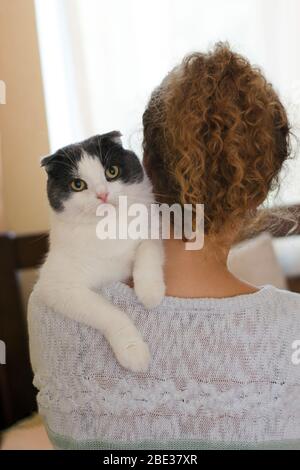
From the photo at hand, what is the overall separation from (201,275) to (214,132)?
183 mm

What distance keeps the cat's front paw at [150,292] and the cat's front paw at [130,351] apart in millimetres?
44

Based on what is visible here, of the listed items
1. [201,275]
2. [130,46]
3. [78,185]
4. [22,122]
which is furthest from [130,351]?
[130,46]

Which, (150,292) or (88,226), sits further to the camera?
(88,226)

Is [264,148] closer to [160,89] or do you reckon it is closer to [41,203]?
[160,89]

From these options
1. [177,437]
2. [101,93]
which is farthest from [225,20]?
[177,437]

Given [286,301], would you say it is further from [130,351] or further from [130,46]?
[130,46]

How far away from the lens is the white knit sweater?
69cm

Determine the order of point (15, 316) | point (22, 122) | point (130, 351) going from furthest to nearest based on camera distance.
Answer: point (15, 316)
point (22, 122)
point (130, 351)

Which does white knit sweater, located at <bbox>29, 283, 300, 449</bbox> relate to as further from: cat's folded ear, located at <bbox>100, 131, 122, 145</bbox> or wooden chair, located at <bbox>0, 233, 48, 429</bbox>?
wooden chair, located at <bbox>0, 233, 48, 429</bbox>

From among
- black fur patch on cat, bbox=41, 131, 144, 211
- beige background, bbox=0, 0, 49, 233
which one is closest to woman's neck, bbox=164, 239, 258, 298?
black fur patch on cat, bbox=41, 131, 144, 211

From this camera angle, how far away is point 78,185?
0.78 metres

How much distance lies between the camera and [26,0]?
1.10m

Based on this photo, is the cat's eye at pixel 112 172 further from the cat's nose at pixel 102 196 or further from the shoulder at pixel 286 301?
the shoulder at pixel 286 301

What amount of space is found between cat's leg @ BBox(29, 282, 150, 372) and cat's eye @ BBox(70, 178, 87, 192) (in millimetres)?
140
